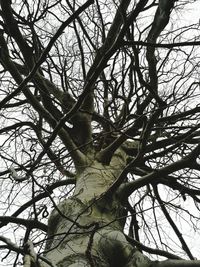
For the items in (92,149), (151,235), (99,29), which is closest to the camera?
(92,149)

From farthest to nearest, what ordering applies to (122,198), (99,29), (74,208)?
(99,29) → (122,198) → (74,208)

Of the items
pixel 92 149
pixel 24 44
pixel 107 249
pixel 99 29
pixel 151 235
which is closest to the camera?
pixel 107 249

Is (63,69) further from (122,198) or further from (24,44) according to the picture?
(122,198)

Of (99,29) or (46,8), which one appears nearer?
(46,8)

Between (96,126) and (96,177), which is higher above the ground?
(96,126)

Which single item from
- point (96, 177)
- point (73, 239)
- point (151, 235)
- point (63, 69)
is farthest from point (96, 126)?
point (73, 239)

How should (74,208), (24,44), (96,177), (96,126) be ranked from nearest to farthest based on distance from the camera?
(74,208) → (96,177) → (24,44) → (96,126)

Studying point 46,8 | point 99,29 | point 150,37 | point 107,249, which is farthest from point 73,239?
point 99,29

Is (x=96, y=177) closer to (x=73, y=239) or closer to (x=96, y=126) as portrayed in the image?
(x=73, y=239)

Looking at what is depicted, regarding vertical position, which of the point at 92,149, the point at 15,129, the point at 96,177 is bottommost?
the point at 96,177

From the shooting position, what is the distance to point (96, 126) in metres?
4.49

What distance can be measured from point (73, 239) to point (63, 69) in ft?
6.74

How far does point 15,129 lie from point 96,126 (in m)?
1.02

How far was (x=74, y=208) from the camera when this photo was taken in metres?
2.45
